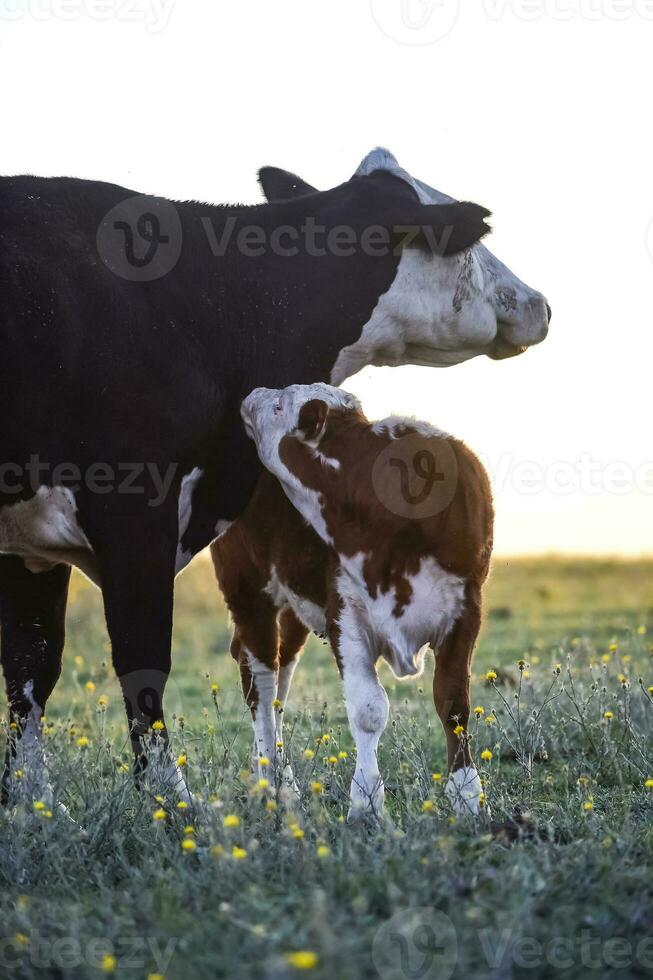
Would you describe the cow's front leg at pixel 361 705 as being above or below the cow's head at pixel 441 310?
below

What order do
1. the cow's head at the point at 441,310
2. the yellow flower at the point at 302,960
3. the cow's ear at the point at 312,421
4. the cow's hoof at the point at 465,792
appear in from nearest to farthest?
the yellow flower at the point at 302,960
the cow's hoof at the point at 465,792
the cow's ear at the point at 312,421
the cow's head at the point at 441,310

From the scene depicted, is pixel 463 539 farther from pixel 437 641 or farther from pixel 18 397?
pixel 18 397

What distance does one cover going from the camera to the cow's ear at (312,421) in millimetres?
5430

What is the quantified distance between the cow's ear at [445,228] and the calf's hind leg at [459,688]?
184 cm

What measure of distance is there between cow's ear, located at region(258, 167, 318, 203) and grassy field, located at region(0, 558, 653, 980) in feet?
9.74

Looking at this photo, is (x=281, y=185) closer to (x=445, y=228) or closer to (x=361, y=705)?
(x=445, y=228)

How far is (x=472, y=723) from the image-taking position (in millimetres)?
6973

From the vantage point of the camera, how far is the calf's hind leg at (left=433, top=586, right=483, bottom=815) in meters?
4.94

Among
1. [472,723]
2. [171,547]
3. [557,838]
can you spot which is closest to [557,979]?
[557,838]

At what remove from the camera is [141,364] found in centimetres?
510

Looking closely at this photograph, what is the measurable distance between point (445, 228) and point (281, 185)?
4.46ft

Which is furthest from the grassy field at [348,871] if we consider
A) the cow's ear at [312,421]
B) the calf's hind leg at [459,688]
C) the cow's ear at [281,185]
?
the cow's ear at [281,185]

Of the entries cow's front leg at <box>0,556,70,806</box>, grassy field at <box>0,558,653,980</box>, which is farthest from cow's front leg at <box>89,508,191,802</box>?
cow's front leg at <box>0,556,70,806</box>

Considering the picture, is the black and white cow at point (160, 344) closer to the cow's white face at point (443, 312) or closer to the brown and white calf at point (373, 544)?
the cow's white face at point (443, 312)
